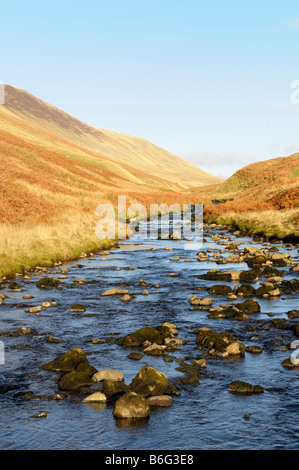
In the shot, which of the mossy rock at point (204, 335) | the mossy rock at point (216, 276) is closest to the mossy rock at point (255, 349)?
the mossy rock at point (204, 335)

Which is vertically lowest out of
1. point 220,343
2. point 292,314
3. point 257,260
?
point 220,343

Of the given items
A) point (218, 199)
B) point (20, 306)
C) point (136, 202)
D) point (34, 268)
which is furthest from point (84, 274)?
point (218, 199)

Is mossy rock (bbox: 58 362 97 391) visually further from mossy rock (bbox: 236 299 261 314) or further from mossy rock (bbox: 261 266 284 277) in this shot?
mossy rock (bbox: 261 266 284 277)

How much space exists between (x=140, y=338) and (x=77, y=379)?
3.32 m

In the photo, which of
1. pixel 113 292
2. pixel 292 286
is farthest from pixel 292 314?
pixel 113 292

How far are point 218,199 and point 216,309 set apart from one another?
71.2m

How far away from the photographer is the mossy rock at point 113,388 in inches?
428

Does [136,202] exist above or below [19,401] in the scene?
above

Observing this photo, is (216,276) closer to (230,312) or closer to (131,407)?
(230,312)

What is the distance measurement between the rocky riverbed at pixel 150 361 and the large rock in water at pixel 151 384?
0.02 m

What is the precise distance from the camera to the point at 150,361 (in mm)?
13000

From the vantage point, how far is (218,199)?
287ft

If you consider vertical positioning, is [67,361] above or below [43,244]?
below
